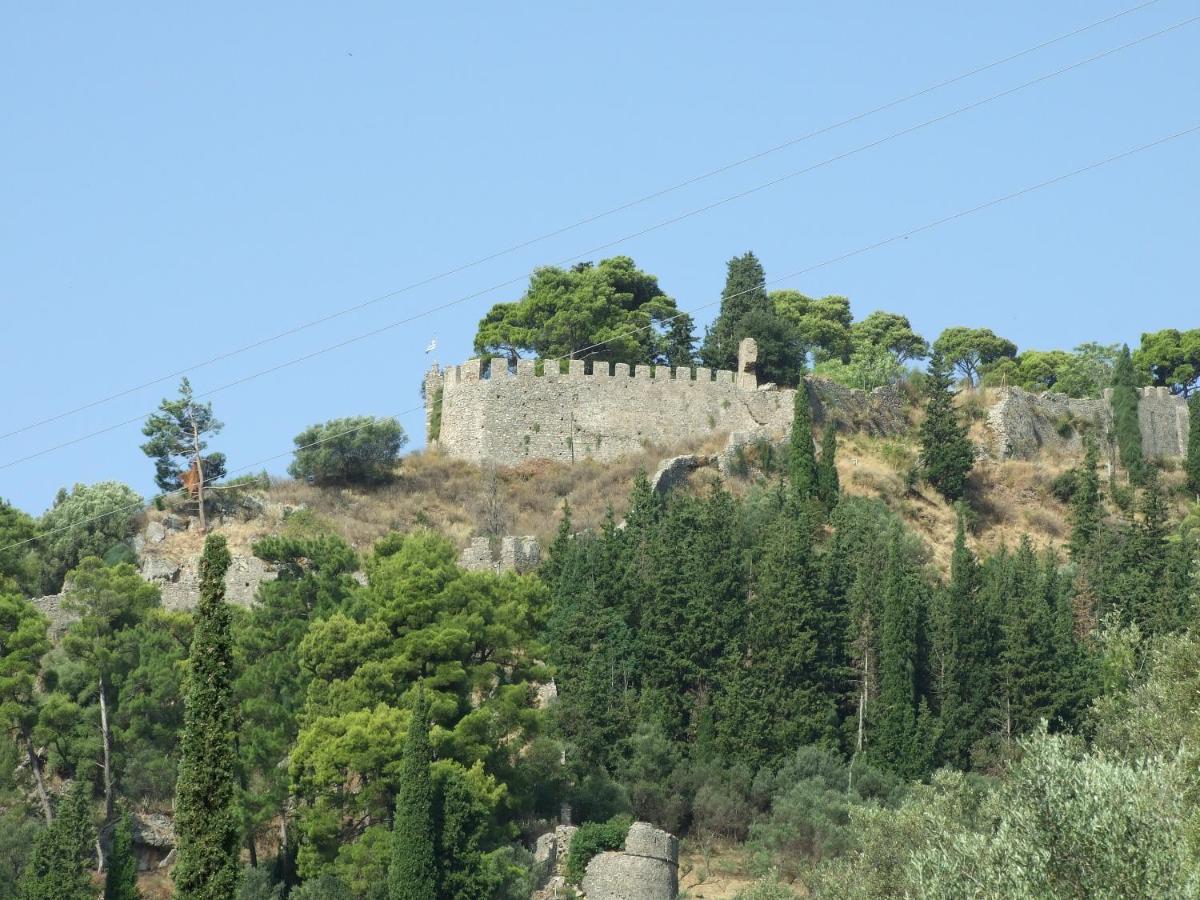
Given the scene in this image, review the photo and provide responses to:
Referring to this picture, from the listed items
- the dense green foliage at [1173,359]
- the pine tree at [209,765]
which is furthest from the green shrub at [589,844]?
the dense green foliage at [1173,359]

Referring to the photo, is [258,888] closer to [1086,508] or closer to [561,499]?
[561,499]

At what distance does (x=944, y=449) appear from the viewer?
72500mm

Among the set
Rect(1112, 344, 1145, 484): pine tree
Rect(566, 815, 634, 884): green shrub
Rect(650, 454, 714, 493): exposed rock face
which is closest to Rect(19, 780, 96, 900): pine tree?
Rect(566, 815, 634, 884): green shrub

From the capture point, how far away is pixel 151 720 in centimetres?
5106

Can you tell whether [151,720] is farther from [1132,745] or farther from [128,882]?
[1132,745]

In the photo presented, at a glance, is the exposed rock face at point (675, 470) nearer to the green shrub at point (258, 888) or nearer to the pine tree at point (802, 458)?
the pine tree at point (802, 458)

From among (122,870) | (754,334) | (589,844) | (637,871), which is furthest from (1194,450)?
(122,870)

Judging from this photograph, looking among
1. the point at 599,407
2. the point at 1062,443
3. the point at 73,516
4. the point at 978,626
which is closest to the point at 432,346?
the point at 599,407

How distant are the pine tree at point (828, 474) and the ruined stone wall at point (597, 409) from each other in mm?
3547

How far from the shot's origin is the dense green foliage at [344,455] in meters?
70.9

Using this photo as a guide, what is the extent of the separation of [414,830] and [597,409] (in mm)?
30048

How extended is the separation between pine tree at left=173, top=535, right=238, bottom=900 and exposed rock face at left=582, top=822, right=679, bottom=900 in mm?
9944

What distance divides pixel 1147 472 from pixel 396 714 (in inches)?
1384

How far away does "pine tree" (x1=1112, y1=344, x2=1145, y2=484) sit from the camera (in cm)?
7688
